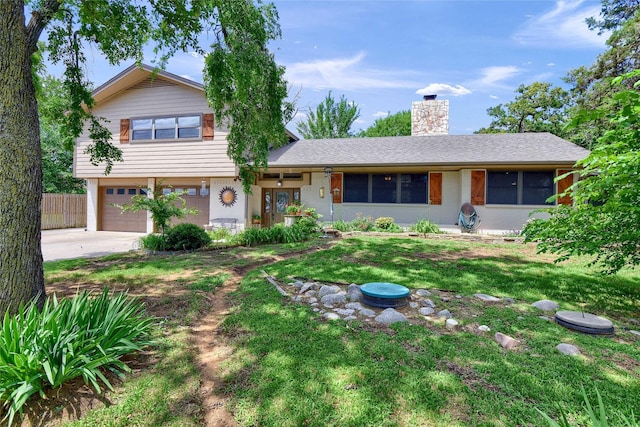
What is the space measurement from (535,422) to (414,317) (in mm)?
1705

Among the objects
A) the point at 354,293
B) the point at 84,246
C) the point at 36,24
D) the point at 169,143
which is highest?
the point at 169,143

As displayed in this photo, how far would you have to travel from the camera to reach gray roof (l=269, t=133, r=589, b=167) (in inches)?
409

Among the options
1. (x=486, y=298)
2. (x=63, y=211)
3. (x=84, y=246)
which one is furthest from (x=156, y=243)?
(x=63, y=211)

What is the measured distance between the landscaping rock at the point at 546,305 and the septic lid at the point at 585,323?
453mm

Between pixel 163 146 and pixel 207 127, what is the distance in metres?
2.22

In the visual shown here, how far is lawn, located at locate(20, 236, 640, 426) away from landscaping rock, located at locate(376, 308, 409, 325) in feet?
0.44

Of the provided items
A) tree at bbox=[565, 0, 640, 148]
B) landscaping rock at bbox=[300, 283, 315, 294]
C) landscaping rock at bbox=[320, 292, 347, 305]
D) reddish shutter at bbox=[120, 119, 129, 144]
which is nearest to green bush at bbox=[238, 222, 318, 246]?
landscaping rock at bbox=[300, 283, 315, 294]

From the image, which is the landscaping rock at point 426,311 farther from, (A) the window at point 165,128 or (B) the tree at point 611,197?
(A) the window at point 165,128

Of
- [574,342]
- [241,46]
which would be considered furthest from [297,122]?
[574,342]

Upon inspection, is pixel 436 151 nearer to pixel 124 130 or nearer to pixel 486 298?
pixel 486 298

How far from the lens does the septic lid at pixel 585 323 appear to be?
3.16 m

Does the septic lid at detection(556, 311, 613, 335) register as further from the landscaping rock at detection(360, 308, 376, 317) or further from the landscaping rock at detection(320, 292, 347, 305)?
the landscaping rock at detection(320, 292, 347, 305)

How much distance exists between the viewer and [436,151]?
11.8m

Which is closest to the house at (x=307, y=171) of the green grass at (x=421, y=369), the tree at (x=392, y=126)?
the green grass at (x=421, y=369)
